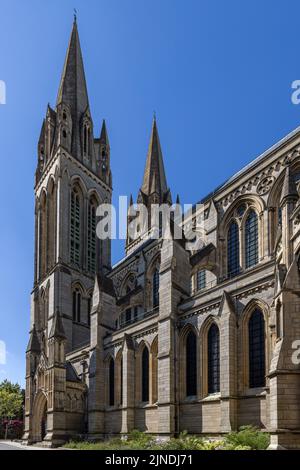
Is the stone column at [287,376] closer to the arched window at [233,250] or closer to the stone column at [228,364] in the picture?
the stone column at [228,364]

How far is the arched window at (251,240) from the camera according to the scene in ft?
103

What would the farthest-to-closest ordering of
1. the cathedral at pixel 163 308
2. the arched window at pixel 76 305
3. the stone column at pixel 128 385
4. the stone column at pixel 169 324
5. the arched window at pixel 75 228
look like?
the arched window at pixel 75 228
the arched window at pixel 76 305
the stone column at pixel 128 385
the stone column at pixel 169 324
the cathedral at pixel 163 308

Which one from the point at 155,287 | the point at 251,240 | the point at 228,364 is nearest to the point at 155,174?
the point at 155,287

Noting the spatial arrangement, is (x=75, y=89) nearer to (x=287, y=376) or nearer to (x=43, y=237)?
(x=43, y=237)

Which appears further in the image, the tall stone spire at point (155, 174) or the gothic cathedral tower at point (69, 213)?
the tall stone spire at point (155, 174)

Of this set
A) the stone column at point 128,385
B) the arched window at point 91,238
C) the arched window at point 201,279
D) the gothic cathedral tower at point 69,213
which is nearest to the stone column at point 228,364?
the stone column at point 128,385

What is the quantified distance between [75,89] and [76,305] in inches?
964

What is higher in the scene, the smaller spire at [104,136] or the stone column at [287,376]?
the smaller spire at [104,136]

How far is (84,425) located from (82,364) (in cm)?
540

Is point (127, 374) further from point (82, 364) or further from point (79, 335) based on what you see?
point (79, 335)

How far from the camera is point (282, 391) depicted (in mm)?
17625

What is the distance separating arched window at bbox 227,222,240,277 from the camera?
108ft

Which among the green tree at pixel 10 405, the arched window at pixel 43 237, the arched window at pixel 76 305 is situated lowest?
the green tree at pixel 10 405

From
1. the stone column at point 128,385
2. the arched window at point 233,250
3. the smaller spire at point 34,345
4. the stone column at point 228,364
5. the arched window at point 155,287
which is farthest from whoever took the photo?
the smaller spire at point 34,345
